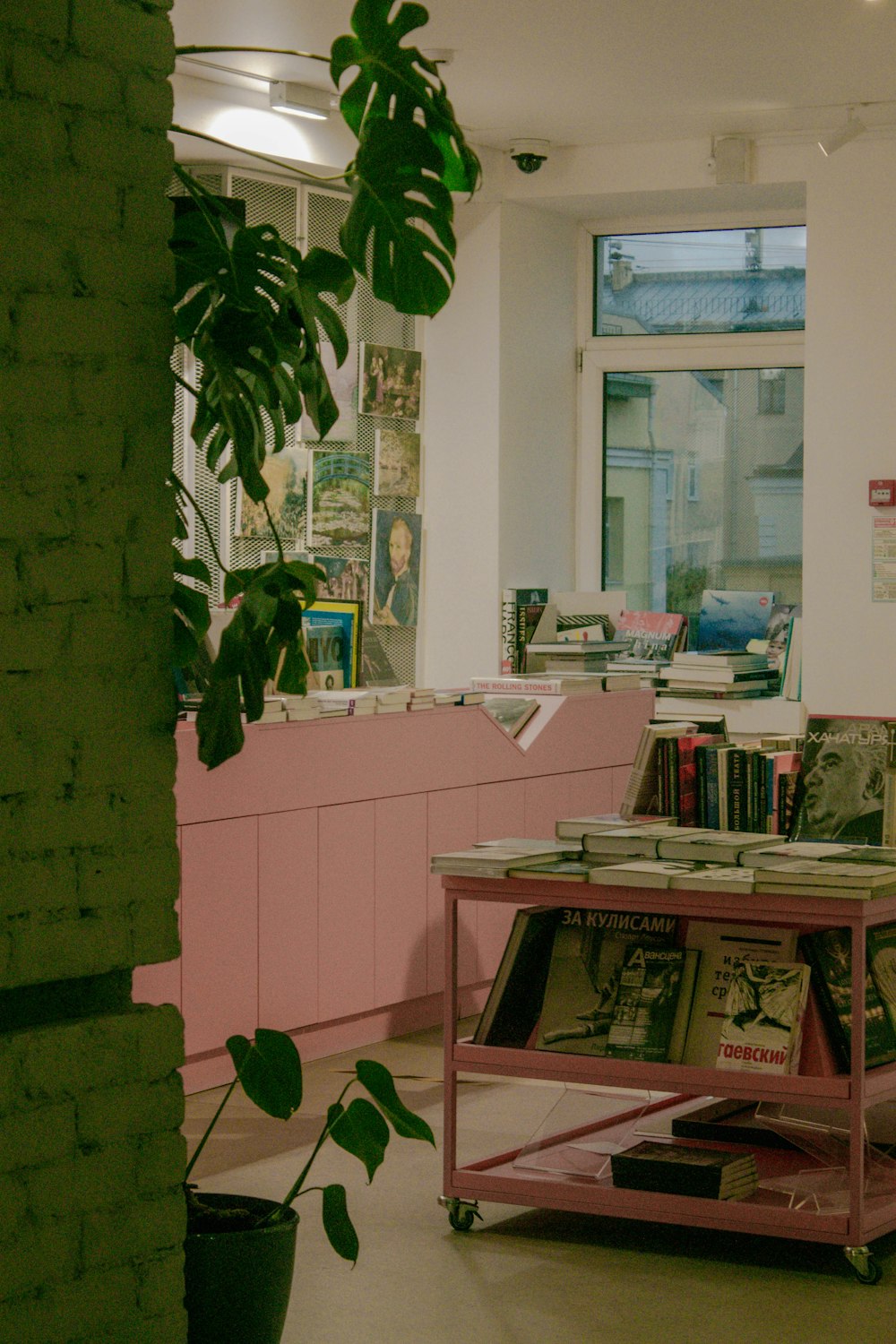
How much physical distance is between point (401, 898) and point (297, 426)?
280 cm

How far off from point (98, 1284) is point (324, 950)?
112 inches

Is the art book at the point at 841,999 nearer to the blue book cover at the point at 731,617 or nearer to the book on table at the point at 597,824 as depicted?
the book on table at the point at 597,824

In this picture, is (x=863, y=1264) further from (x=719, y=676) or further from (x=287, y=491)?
(x=287, y=491)

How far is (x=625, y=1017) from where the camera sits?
3.76m

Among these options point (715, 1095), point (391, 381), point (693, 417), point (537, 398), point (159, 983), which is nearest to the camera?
point (715, 1095)

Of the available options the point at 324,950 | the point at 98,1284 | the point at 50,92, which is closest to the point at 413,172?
the point at 50,92

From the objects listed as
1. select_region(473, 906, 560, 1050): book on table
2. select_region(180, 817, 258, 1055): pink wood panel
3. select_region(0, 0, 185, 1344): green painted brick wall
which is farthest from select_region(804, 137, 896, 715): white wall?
select_region(0, 0, 185, 1344): green painted brick wall

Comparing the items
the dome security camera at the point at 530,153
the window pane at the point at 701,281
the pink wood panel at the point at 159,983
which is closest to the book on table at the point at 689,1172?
the pink wood panel at the point at 159,983

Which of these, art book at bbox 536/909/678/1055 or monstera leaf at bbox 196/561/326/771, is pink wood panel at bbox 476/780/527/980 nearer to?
art book at bbox 536/909/678/1055

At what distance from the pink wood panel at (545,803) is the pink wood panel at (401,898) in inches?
22.5

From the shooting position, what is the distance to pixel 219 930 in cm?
481

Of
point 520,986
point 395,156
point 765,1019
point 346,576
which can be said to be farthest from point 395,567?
point 395,156

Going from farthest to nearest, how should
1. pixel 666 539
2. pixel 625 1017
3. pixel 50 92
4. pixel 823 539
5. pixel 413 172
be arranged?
pixel 666 539 < pixel 823 539 < pixel 625 1017 < pixel 413 172 < pixel 50 92

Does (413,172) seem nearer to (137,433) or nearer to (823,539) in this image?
(137,433)
